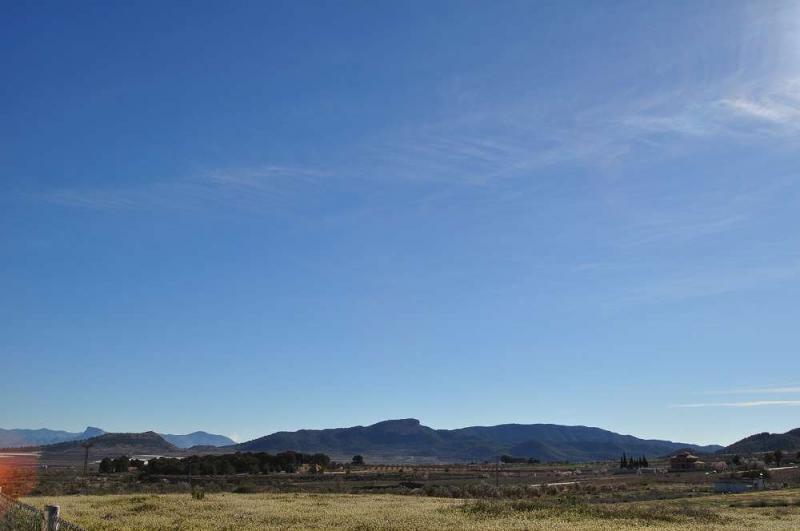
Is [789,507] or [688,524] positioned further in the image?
[789,507]

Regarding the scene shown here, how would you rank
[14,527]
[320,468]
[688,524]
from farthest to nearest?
[320,468]
[688,524]
[14,527]

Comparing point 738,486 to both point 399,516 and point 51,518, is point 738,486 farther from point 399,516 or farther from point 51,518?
point 51,518

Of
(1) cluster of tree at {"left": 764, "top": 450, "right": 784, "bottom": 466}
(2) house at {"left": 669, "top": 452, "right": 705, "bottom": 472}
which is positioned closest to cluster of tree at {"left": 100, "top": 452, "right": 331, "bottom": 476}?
(2) house at {"left": 669, "top": 452, "right": 705, "bottom": 472}

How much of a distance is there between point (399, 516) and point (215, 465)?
3452 inches

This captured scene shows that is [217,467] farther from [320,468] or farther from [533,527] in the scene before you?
[533,527]

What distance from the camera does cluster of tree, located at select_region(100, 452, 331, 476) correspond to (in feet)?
382

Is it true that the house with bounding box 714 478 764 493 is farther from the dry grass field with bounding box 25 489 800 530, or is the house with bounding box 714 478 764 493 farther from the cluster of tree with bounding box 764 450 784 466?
the cluster of tree with bounding box 764 450 784 466

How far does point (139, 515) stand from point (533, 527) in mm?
21632

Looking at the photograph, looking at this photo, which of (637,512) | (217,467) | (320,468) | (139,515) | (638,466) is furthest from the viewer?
(638,466)

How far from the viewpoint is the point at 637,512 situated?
43812 millimetres

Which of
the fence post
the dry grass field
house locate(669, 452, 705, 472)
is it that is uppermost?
the fence post

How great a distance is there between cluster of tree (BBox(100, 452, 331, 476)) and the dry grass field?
65.0 meters

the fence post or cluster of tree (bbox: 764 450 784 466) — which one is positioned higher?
the fence post

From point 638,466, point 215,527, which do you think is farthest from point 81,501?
point 638,466
